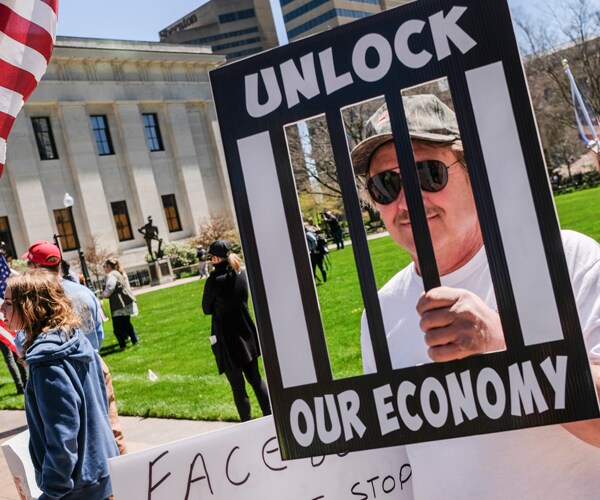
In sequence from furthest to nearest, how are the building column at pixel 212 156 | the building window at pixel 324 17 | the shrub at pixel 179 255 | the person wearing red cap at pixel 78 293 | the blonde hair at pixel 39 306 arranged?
the building window at pixel 324 17 < the building column at pixel 212 156 < the shrub at pixel 179 255 < the person wearing red cap at pixel 78 293 < the blonde hair at pixel 39 306

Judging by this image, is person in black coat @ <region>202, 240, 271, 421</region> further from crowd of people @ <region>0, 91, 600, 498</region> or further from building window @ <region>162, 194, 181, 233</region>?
building window @ <region>162, 194, 181, 233</region>

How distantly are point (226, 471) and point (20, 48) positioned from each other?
189 cm

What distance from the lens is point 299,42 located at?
128cm

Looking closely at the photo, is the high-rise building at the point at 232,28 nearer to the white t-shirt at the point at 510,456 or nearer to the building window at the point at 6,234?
the building window at the point at 6,234

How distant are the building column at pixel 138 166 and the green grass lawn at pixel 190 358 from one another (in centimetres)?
2586

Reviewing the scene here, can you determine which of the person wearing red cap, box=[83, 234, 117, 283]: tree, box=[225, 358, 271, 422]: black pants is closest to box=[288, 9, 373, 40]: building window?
box=[83, 234, 117, 283]: tree

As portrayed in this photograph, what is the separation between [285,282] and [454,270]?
411 mm

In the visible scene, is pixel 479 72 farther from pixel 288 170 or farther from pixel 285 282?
pixel 285 282

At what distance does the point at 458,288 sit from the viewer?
1.36 meters

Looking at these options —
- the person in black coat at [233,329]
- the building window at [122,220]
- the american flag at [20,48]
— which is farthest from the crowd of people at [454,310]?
the building window at [122,220]

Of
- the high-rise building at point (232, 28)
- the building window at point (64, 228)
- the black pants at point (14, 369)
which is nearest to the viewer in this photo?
the black pants at point (14, 369)

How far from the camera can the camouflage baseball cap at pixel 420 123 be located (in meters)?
1.34

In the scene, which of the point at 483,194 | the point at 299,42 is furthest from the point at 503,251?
the point at 299,42

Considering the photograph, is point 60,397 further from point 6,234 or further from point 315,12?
point 315,12
